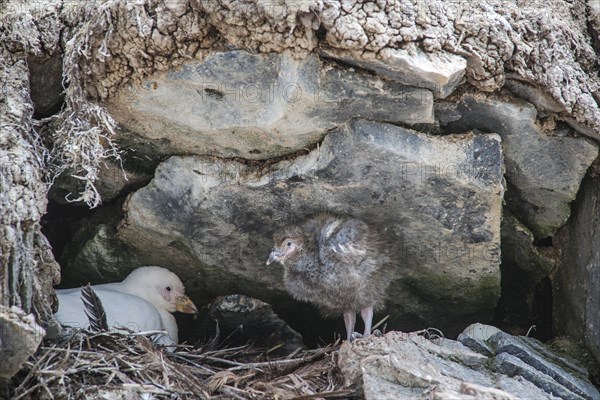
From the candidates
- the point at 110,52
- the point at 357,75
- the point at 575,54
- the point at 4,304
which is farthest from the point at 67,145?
the point at 575,54

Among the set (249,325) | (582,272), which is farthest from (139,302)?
(582,272)

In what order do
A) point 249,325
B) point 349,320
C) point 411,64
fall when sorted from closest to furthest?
point 411,64 < point 349,320 < point 249,325

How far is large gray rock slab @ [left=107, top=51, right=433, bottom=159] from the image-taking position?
4977mm

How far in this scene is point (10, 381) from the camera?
189 inches

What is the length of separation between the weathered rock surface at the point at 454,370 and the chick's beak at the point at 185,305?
1.63 m

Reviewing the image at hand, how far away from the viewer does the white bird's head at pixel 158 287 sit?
648 centimetres

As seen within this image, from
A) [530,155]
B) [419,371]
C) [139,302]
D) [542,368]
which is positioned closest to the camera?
[419,371]

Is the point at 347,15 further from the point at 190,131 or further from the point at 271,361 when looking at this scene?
the point at 271,361

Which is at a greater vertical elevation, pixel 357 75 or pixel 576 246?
pixel 357 75

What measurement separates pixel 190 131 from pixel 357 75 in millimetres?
1047

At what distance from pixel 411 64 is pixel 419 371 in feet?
5.29

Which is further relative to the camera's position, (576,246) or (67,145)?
(576,246)

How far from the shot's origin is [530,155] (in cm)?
558

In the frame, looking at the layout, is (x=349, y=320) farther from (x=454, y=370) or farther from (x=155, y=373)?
(x=155, y=373)
